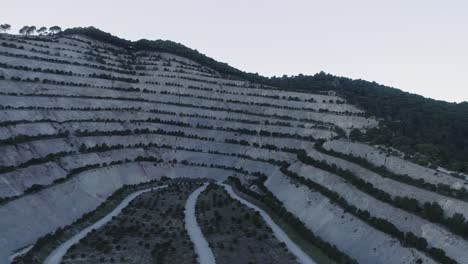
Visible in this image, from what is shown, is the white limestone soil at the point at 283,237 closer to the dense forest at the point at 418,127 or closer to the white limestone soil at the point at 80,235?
the white limestone soil at the point at 80,235

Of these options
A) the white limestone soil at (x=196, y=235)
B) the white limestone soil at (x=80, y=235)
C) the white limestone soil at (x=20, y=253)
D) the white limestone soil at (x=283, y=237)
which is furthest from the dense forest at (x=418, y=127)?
the white limestone soil at (x=20, y=253)

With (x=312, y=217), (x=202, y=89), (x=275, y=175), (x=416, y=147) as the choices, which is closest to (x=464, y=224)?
(x=312, y=217)

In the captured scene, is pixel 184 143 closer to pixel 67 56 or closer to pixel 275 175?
pixel 275 175

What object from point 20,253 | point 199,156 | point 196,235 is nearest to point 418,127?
point 199,156

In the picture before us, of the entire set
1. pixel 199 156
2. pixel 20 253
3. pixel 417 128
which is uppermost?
pixel 417 128

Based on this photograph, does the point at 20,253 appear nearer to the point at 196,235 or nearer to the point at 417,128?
the point at 196,235

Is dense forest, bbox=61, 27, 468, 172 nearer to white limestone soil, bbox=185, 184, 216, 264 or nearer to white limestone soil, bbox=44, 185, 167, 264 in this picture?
white limestone soil, bbox=185, 184, 216, 264
